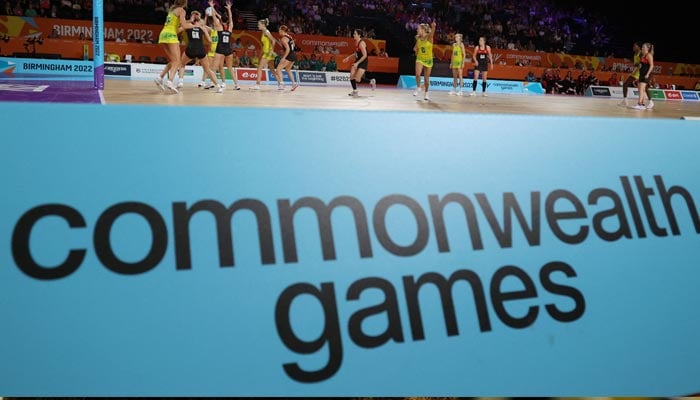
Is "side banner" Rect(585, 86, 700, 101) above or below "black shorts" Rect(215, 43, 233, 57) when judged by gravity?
below

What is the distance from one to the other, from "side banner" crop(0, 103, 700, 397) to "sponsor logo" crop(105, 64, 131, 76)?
19.1 m

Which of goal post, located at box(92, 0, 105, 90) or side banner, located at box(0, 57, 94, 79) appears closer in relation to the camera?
goal post, located at box(92, 0, 105, 90)

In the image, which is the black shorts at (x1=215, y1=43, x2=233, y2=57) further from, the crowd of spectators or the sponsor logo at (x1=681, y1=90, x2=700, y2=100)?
the sponsor logo at (x1=681, y1=90, x2=700, y2=100)

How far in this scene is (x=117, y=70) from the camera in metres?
19.2

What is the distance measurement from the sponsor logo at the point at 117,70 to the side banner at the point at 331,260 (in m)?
19.1

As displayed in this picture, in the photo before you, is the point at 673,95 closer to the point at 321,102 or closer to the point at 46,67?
the point at 321,102

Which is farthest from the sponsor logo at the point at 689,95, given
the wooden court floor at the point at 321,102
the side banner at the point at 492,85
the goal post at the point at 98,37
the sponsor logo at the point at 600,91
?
the goal post at the point at 98,37

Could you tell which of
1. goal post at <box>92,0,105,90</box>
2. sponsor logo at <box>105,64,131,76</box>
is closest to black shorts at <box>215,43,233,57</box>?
goal post at <box>92,0,105,90</box>

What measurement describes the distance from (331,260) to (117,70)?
19.7m

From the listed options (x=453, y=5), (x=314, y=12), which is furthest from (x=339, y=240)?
(x=453, y=5)

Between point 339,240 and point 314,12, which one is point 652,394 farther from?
point 314,12

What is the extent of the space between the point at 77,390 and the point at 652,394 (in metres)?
2.24

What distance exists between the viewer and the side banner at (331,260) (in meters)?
1.91

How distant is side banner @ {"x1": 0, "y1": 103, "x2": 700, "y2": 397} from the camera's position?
1.91 m
